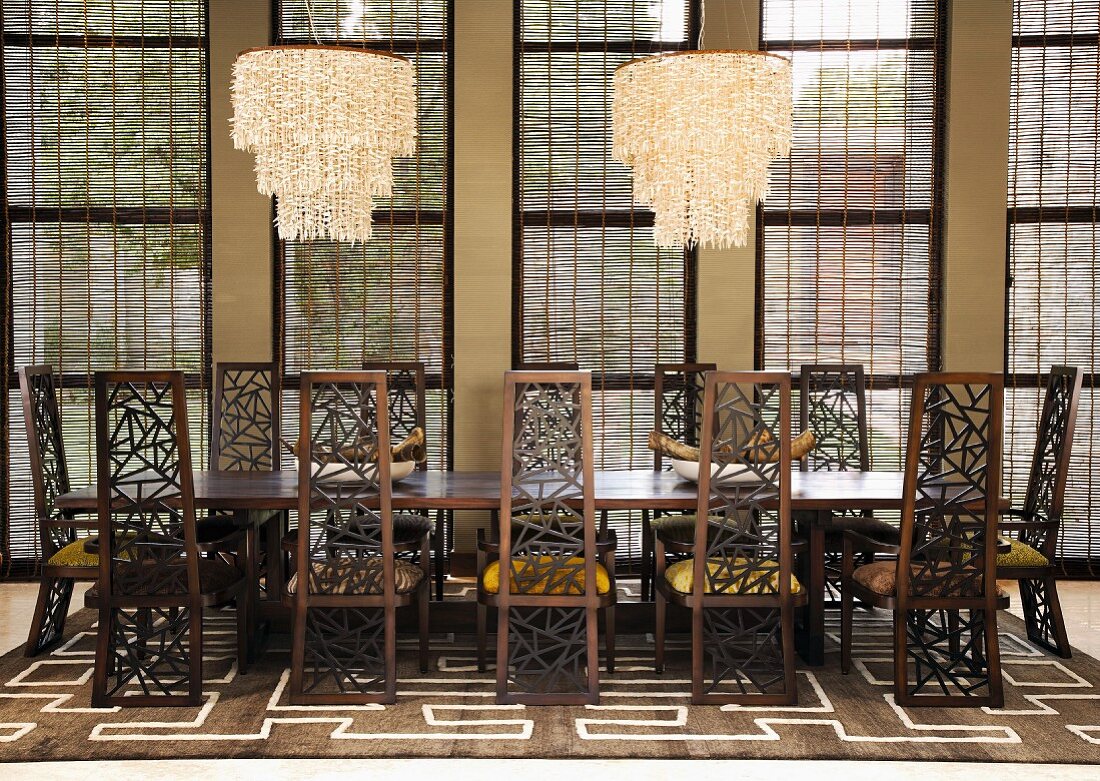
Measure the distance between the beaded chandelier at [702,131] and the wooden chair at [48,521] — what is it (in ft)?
8.51

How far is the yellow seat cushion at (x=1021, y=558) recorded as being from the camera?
3926mm

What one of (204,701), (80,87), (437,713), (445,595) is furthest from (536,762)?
(80,87)

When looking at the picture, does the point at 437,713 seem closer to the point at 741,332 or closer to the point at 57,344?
the point at 741,332

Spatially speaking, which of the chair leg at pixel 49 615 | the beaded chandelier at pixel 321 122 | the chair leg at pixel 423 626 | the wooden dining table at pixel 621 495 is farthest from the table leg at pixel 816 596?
the chair leg at pixel 49 615

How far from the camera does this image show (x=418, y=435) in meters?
4.17

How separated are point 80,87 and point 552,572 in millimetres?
4154

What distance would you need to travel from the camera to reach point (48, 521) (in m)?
4.01

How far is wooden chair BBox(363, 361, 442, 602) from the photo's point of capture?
446 centimetres

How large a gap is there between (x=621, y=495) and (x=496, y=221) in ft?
7.63

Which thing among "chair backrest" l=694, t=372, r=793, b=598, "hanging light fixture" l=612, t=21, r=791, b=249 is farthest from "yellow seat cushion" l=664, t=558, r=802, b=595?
"hanging light fixture" l=612, t=21, r=791, b=249

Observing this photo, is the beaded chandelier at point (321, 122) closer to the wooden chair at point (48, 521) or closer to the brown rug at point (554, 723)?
the wooden chair at point (48, 521)

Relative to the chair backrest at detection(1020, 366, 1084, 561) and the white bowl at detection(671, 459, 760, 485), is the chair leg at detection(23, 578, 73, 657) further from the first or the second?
the chair backrest at detection(1020, 366, 1084, 561)

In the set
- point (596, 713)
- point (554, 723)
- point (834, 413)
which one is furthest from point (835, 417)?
point (554, 723)

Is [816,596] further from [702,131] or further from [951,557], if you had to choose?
[702,131]
